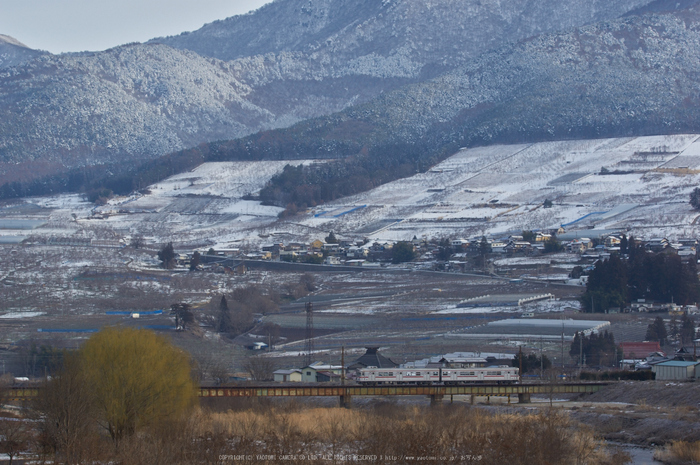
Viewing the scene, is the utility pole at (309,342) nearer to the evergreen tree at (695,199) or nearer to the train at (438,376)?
the train at (438,376)

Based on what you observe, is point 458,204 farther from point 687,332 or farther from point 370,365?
point 370,365

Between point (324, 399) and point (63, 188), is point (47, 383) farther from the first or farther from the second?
point (63, 188)

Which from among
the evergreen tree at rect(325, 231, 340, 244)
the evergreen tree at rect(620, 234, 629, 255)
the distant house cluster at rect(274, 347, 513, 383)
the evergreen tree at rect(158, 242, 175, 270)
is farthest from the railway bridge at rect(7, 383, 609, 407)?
the evergreen tree at rect(325, 231, 340, 244)

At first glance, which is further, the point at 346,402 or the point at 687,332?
the point at 687,332

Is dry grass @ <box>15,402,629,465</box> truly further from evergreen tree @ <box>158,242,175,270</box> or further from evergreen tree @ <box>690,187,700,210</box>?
evergreen tree @ <box>690,187,700,210</box>

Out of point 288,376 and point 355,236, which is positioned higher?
point 355,236

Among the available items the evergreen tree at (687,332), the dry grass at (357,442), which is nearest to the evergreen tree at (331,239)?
the evergreen tree at (687,332)

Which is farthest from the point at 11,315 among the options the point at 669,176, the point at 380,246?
the point at 669,176

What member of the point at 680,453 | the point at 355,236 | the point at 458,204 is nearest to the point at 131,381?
the point at 680,453
